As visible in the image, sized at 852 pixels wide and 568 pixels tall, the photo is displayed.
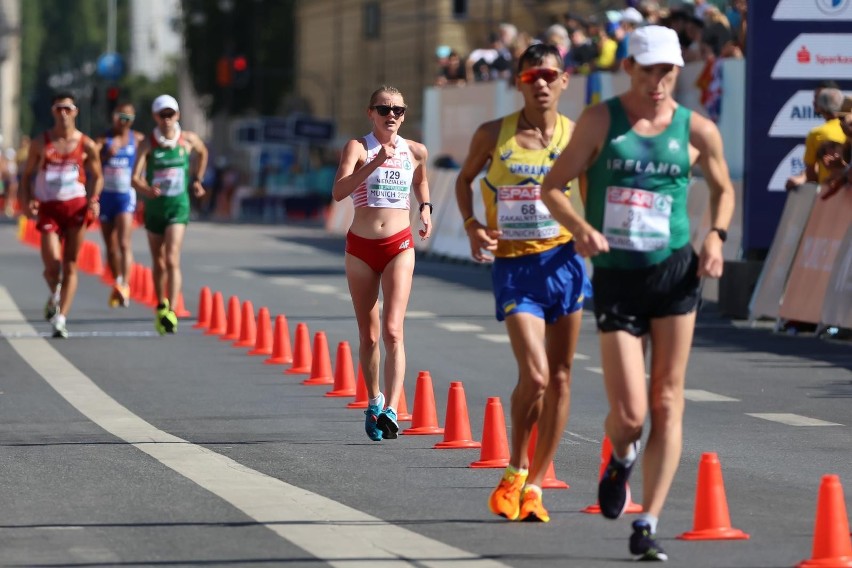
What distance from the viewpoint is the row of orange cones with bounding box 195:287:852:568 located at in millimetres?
7648

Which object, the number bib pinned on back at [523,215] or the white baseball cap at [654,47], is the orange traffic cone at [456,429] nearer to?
the number bib pinned on back at [523,215]

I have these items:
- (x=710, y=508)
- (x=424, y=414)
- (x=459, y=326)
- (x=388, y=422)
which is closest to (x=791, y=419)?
(x=424, y=414)

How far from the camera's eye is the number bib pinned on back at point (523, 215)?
9.16 metres

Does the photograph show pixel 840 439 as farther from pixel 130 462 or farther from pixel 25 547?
pixel 25 547

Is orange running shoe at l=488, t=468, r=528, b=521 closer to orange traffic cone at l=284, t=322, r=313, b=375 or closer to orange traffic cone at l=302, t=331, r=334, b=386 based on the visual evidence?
orange traffic cone at l=302, t=331, r=334, b=386

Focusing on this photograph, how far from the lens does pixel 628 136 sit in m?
8.12

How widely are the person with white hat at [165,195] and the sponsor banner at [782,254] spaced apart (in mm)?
5172

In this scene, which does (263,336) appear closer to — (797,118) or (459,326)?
(459,326)

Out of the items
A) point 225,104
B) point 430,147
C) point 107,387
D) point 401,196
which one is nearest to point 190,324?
point 107,387

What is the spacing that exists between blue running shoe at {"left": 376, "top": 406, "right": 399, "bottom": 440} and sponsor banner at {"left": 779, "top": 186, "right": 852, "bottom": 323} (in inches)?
314

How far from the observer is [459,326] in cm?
2106

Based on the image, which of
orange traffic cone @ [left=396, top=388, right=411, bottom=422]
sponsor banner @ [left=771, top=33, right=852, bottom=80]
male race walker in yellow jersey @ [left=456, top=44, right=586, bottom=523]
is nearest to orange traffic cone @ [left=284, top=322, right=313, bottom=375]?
orange traffic cone @ [left=396, top=388, right=411, bottom=422]

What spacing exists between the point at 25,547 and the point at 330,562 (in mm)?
1167

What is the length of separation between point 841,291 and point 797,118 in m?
4.09
